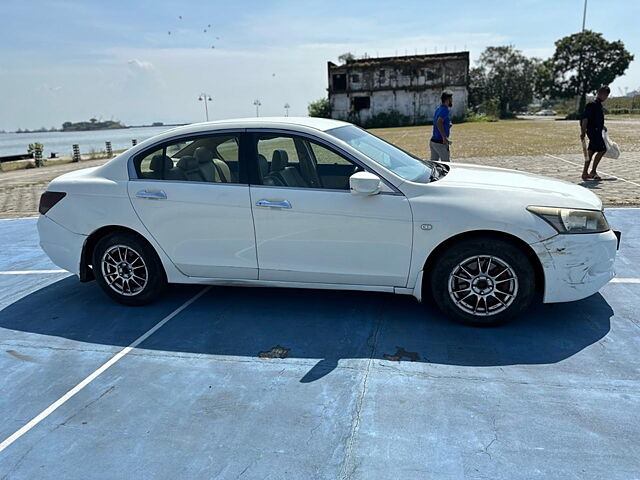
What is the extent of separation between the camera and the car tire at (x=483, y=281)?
151 inches

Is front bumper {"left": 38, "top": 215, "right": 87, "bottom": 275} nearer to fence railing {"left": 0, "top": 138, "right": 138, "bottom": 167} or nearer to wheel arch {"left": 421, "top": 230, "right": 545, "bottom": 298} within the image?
wheel arch {"left": 421, "top": 230, "right": 545, "bottom": 298}

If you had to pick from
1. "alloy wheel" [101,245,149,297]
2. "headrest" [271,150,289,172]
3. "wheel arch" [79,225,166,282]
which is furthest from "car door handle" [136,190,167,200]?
"headrest" [271,150,289,172]

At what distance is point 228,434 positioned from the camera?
2895mm

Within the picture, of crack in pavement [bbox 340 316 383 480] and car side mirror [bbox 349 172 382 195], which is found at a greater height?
car side mirror [bbox 349 172 382 195]

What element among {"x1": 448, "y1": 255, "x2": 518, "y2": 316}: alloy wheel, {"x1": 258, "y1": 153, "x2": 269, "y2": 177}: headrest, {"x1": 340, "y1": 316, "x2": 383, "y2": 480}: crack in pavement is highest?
{"x1": 258, "y1": 153, "x2": 269, "y2": 177}: headrest

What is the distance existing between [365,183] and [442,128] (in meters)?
5.83

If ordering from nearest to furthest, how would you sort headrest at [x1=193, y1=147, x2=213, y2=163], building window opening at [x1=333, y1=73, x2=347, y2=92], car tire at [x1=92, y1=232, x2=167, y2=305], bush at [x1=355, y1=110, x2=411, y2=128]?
headrest at [x1=193, y1=147, x2=213, y2=163] < car tire at [x1=92, y1=232, x2=167, y2=305] < bush at [x1=355, y1=110, x2=411, y2=128] < building window opening at [x1=333, y1=73, x2=347, y2=92]

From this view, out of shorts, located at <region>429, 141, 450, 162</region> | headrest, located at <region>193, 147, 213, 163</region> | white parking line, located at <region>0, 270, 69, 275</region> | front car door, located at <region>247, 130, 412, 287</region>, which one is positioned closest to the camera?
front car door, located at <region>247, 130, 412, 287</region>

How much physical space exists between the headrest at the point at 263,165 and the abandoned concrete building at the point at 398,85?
57191mm

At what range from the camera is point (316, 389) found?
331 centimetres

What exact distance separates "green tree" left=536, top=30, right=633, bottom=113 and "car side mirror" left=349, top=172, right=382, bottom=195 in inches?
2791

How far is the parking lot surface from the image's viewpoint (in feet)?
8.70

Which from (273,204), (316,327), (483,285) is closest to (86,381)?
(316,327)

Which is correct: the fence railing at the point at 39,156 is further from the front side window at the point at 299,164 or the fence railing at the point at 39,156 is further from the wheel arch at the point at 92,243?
the front side window at the point at 299,164
